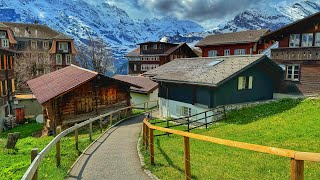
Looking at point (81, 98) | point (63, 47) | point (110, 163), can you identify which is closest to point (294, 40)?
point (81, 98)

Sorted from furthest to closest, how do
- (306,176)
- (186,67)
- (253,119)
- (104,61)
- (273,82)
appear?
1. (104,61)
2. (186,67)
3. (273,82)
4. (253,119)
5. (306,176)

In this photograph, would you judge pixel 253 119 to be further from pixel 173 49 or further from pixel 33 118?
pixel 173 49

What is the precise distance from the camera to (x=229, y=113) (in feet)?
75.7

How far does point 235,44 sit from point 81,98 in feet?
115

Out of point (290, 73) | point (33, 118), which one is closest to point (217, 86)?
point (290, 73)

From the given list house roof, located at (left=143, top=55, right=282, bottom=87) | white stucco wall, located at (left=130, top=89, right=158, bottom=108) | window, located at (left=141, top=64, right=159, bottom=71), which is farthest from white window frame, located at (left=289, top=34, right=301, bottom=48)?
window, located at (left=141, top=64, right=159, bottom=71)

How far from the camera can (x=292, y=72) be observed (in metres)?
27.1

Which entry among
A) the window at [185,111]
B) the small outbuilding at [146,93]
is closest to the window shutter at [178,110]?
the window at [185,111]

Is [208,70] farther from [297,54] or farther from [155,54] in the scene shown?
[155,54]

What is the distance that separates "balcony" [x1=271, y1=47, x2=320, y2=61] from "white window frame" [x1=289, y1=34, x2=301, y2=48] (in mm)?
989

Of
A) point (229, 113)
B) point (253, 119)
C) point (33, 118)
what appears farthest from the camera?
point (33, 118)

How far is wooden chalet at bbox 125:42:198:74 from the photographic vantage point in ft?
224

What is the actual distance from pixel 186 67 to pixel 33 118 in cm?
2137

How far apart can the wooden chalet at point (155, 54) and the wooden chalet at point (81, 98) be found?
126ft
